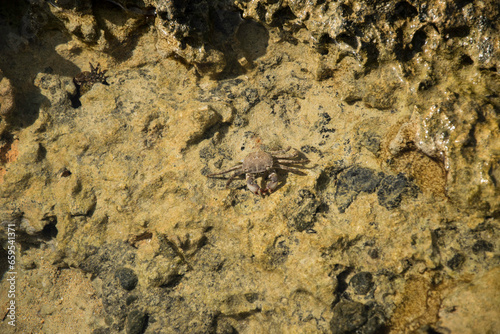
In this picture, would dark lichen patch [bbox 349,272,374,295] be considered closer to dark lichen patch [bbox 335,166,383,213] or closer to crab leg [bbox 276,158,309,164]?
dark lichen patch [bbox 335,166,383,213]

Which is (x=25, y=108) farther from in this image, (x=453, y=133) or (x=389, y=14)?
(x=453, y=133)

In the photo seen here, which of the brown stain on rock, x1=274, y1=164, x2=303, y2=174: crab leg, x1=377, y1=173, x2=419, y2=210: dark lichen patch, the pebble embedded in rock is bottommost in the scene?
the pebble embedded in rock

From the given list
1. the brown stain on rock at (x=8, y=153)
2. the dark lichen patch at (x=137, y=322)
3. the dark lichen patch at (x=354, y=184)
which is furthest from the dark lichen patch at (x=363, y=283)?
the brown stain on rock at (x=8, y=153)

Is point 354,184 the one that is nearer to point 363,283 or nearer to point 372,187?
point 372,187

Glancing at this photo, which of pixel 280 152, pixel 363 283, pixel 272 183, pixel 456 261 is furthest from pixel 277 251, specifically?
pixel 456 261

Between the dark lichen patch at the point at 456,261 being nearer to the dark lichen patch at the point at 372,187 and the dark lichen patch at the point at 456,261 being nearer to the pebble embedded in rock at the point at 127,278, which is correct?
the dark lichen patch at the point at 372,187

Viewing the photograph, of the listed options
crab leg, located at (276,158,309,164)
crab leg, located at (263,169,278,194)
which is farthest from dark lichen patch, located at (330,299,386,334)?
crab leg, located at (276,158,309,164)
